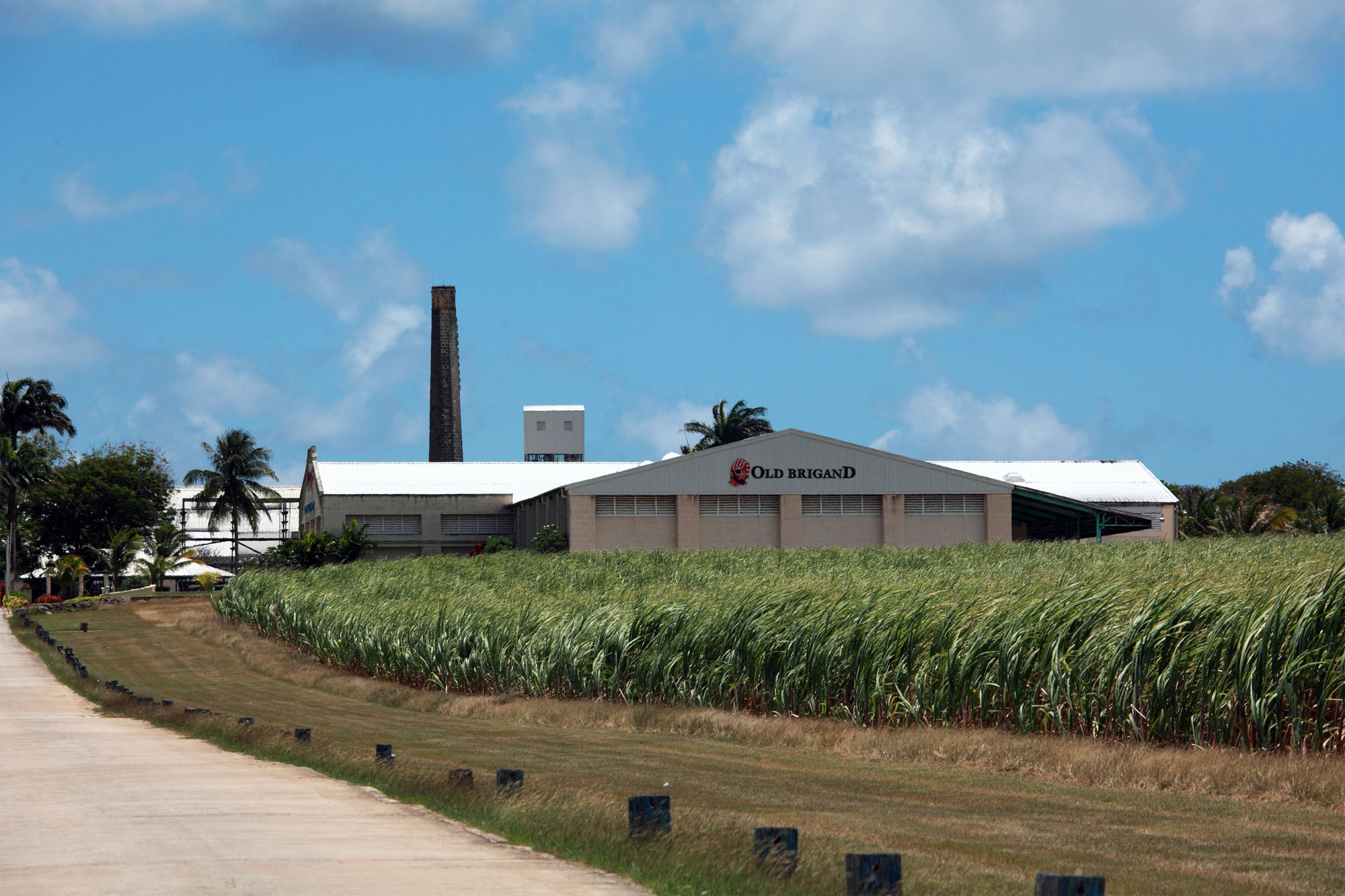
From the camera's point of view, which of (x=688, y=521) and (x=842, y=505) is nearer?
(x=688, y=521)

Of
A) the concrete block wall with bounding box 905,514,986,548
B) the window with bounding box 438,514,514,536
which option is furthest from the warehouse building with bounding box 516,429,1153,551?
the window with bounding box 438,514,514,536

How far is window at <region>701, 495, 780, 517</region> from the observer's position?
200ft

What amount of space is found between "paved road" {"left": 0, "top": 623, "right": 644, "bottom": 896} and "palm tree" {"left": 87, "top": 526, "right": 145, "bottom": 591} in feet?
234

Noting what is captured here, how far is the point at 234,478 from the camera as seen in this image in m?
91.6

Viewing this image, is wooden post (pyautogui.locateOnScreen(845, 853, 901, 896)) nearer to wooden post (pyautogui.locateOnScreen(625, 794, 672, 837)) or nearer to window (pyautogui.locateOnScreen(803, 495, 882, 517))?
wooden post (pyautogui.locateOnScreen(625, 794, 672, 837))

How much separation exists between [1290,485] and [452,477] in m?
57.6

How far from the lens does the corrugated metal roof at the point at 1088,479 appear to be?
74.1 metres

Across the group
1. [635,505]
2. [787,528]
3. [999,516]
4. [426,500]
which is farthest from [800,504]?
[426,500]

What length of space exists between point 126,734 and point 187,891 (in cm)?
1394

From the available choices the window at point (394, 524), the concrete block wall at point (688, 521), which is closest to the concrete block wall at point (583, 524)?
the concrete block wall at point (688, 521)

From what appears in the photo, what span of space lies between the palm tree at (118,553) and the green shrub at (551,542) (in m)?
35.0

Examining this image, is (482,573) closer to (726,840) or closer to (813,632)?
(813,632)

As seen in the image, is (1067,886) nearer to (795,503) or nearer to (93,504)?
(795,503)

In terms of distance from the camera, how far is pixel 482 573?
1649 inches
